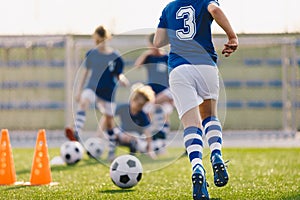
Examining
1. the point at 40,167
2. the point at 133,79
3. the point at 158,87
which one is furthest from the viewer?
the point at 133,79

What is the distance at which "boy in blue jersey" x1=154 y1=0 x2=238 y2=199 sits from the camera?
15.8ft

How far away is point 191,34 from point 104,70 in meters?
4.82

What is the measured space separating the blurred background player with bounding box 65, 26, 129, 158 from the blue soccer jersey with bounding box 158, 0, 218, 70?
174 inches

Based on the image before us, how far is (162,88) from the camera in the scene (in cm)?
1054

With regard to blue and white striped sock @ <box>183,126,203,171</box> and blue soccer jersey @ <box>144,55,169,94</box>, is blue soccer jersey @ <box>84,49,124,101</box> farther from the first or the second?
blue and white striped sock @ <box>183,126,203,171</box>

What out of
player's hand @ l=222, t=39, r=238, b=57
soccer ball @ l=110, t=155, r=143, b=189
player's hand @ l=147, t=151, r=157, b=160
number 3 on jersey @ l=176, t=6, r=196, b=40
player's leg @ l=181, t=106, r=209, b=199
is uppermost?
number 3 on jersey @ l=176, t=6, r=196, b=40

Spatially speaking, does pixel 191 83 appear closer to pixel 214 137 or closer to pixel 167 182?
pixel 214 137

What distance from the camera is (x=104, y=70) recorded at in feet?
31.6

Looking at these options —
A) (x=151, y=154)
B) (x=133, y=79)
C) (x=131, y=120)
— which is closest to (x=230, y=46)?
(x=151, y=154)

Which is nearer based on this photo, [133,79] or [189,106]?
[189,106]

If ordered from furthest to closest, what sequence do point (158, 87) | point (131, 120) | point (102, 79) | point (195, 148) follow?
point (131, 120) < point (158, 87) < point (102, 79) < point (195, 148)

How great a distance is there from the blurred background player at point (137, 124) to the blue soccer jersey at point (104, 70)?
43 centimetres

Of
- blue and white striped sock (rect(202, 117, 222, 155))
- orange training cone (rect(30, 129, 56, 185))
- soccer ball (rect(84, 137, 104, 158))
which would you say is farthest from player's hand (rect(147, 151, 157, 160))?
blue and white striped sock (rect(202, 117, 222, 155))

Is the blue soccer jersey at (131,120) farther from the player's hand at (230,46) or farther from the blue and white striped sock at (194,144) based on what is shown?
the player's hand at (230,46)
